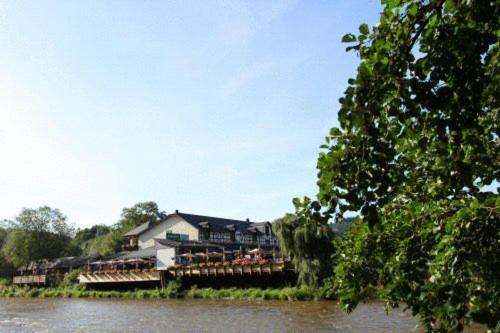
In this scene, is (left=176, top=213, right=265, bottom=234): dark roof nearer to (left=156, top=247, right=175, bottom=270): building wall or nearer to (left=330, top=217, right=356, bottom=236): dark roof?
(left=156, top=247, right=175, bottom=270): building wall

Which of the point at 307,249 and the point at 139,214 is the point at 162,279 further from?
the point at 139,214

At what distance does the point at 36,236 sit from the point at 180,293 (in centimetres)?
3503

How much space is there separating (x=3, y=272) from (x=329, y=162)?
231 feet

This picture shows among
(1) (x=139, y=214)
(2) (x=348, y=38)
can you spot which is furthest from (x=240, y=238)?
(2) (x=348, y=38)

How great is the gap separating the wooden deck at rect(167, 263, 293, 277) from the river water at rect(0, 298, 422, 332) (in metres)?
3.59

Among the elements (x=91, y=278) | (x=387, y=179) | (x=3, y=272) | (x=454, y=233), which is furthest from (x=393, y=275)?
(x=3, y=272)

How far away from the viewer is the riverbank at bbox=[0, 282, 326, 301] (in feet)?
90.9

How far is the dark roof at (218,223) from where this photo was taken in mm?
55438

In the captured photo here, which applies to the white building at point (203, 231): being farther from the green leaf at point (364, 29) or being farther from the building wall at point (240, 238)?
the green leaf at point (364, 29)

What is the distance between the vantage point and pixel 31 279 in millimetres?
51812

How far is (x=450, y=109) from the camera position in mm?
2412

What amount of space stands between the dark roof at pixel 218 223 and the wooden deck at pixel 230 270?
16.9 meters

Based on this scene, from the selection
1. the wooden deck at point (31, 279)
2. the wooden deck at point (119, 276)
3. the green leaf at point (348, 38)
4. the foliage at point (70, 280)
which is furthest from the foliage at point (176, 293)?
the green leaf at point (348, 38)

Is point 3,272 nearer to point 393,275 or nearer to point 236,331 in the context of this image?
point 236,331
